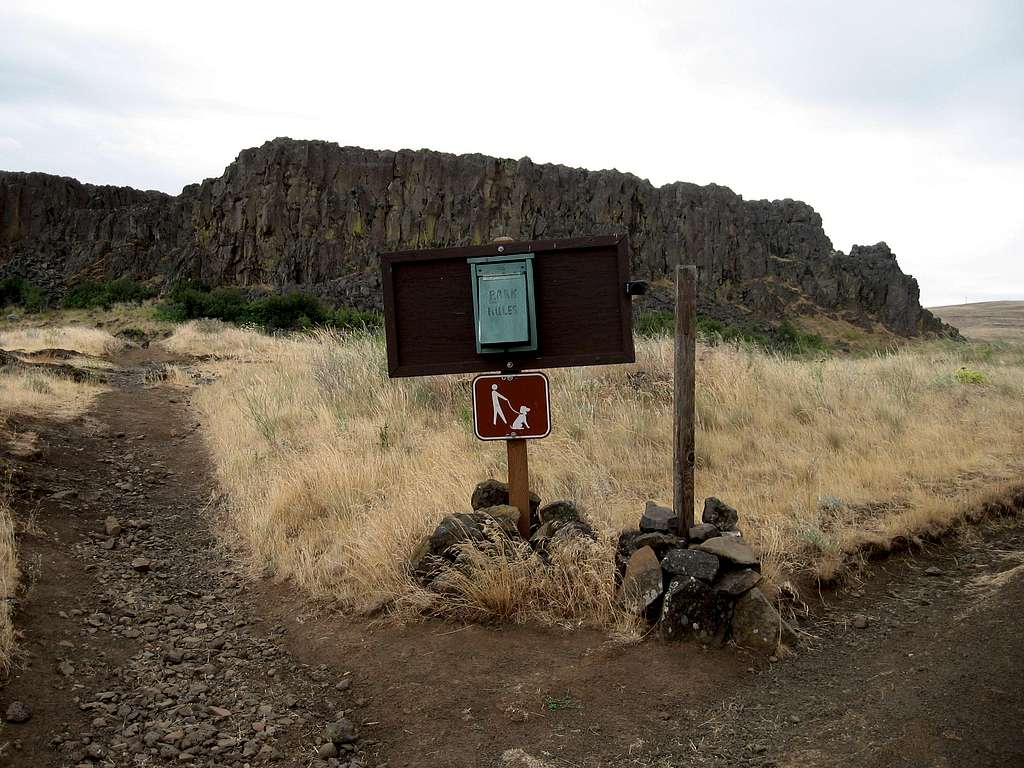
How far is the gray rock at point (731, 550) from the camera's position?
418cm

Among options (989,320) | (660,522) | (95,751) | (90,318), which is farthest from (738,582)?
(989,320)

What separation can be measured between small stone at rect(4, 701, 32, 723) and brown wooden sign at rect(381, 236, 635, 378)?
2.41 metres

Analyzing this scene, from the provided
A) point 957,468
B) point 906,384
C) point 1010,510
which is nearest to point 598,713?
point 1010,510

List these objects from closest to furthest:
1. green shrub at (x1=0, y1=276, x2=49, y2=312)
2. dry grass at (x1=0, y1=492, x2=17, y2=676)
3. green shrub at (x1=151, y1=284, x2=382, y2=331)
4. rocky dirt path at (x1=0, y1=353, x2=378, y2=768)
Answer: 1. rocky dirt path at (x1=0, y1=353, x2=378, y2=768)
2. dry grass at (x1=0, y1=492, x2=17, y2=676)
3. green shrub at (x1=151, y1=284, x2=382, y2=331)
4. green shrub at (x1=0, y1=276, x2=49, y2=312)

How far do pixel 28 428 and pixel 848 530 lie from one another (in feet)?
26.9

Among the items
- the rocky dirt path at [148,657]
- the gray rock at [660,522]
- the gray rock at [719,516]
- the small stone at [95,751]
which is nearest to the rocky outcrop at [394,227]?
the rocky dirt path at [148,657]

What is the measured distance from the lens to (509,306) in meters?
4.50

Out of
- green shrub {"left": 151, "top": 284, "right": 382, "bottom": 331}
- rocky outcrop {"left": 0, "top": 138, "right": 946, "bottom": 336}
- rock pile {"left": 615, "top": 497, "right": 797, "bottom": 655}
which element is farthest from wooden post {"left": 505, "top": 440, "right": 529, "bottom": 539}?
rocky outcrop {"left": 0, "top": 138, "right": 946, "bottom": 336}

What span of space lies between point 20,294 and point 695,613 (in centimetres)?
5809

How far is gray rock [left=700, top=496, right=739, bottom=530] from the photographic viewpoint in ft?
15.9

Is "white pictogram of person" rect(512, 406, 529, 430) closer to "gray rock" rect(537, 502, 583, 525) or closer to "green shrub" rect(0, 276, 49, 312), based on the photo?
"gray rock" rect(537, 502, 583, 525)

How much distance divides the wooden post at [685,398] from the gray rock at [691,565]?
403 millimetres

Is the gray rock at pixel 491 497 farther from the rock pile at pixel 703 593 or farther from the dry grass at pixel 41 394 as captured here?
the dry grass at pixel 41 394

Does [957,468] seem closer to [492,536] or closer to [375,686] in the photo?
[492,536]
